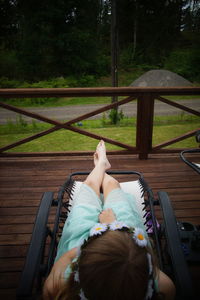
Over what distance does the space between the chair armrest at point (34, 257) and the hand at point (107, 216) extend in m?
0.29

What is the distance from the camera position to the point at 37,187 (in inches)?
95.7

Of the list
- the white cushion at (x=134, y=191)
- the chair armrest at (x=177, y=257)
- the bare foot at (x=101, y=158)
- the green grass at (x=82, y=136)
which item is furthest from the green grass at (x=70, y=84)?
the chair armrest at (x=177, y=257)

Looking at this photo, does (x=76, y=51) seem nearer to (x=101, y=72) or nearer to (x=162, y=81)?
(x=101, y=72)

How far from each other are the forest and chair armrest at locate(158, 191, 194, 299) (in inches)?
Answer: 661

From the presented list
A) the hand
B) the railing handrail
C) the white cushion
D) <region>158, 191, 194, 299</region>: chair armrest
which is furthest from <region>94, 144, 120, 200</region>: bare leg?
the railing handrail

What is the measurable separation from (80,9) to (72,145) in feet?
55.1

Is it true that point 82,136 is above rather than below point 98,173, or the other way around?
below

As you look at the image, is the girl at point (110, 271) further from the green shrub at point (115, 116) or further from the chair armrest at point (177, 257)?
the green shrub at point (115, 116)

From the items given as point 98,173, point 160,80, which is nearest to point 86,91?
point 98,173

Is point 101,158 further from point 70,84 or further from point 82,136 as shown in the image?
point 70,84

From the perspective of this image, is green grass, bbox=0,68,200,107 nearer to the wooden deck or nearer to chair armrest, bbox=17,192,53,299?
the wooden deck

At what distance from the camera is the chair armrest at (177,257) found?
0.83 m

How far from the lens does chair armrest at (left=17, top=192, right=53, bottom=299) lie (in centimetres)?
84

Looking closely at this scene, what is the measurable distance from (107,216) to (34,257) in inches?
16.6
